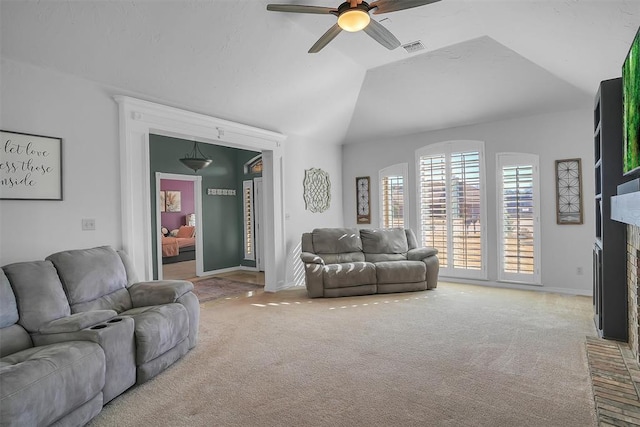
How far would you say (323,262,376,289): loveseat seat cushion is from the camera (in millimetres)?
5312

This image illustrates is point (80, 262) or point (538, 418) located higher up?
point (80, 262)

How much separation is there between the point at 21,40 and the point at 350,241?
15.0 ft

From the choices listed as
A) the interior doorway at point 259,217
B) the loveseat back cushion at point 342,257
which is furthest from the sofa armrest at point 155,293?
the interior doorway at point 259,217

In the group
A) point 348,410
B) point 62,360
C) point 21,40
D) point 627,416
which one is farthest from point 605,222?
point 21,40

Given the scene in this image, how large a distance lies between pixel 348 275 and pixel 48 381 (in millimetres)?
3836

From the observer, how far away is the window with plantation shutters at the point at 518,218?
18.4 feet

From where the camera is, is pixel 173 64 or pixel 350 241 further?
pixel 350 241

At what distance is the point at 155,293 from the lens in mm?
3367

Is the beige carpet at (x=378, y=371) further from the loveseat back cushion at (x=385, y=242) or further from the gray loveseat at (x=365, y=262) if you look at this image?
the loveseat back cushion at (x=385, y=242)

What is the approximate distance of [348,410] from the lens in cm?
238

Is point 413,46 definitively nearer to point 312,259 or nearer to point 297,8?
point 297,8

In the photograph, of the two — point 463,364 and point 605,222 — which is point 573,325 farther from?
point 463,364

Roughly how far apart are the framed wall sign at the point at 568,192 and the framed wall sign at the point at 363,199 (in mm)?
3129

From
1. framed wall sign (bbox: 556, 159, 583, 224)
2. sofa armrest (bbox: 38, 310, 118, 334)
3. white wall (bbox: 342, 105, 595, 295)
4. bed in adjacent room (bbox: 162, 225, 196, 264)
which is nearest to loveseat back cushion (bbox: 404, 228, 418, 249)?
white wall (bbox: 342, 105, 595, 295)
